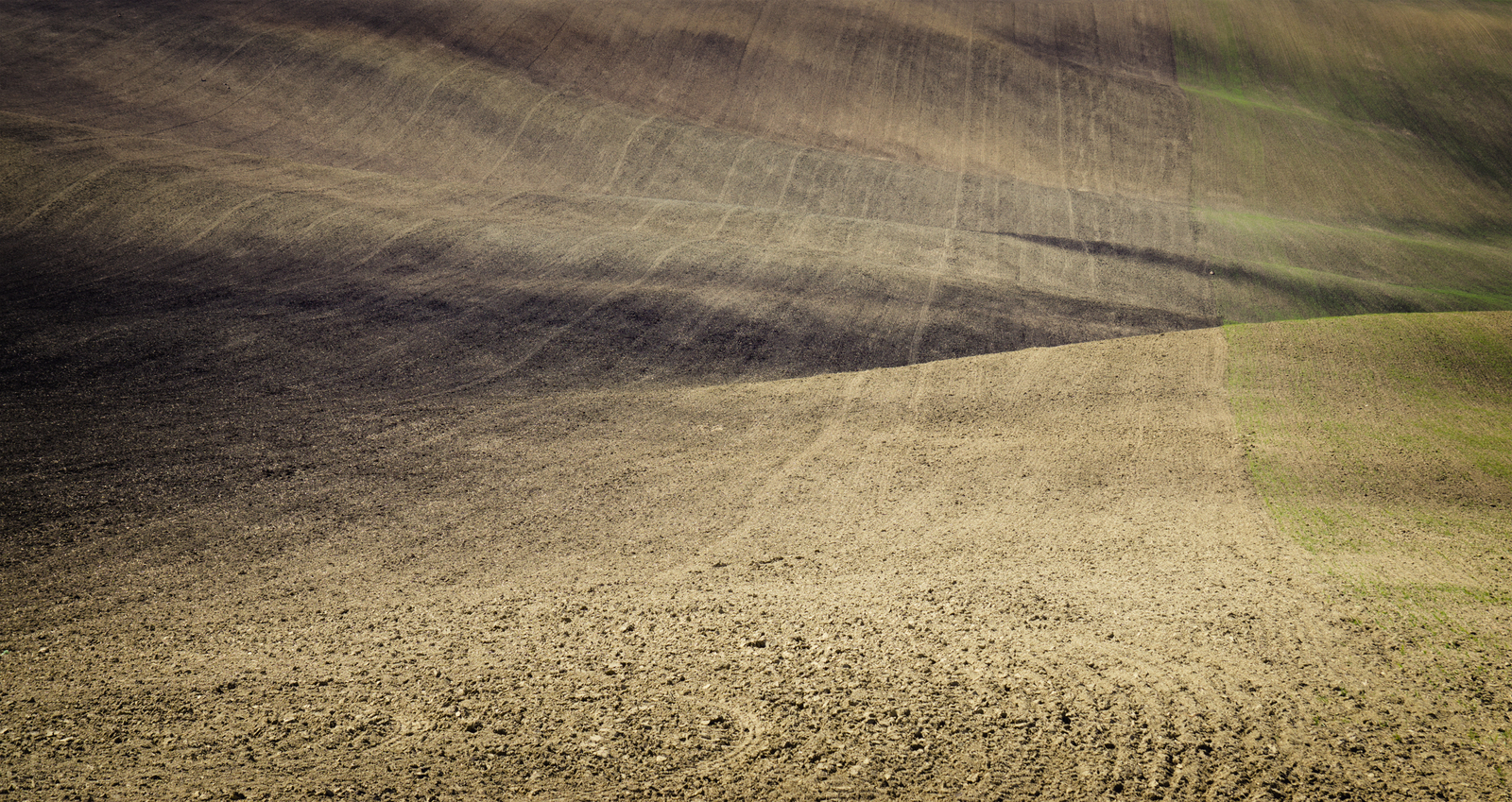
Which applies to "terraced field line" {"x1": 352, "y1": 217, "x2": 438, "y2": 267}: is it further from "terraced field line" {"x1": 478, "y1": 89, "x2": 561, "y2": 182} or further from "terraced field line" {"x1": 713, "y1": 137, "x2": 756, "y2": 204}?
"terraced field line" {"x1": 713, "y1": 137, "x2": 756, "y2": 204}

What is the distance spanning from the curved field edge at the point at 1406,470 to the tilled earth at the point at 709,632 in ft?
1.13

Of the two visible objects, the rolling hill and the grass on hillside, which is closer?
the rolling hill

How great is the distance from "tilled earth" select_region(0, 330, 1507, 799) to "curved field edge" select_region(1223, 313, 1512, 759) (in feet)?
1.13

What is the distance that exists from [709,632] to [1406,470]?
12.1m

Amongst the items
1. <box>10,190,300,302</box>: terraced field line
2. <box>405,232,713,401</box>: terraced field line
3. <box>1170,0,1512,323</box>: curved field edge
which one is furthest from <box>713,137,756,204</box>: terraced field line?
<box>1170,0,1512,323</box>: curved field edge

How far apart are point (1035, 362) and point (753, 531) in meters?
8.91

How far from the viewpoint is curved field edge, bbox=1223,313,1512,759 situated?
8.41 m

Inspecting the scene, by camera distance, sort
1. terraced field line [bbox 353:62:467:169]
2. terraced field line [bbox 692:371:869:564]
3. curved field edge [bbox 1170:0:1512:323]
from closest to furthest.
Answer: terraced field line [bbox 692:371:869:564] < curved field edge [bbox 1170:0:1512:323] < terraced field line [bbox 353:62:467:169]

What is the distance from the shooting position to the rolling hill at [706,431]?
7.35m

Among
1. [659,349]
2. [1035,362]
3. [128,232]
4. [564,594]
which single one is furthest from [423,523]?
[128,232]

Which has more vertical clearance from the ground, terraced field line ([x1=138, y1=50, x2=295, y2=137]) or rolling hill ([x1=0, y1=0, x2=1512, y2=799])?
terraced field line ([x1=138, y1=50, x2=295, y2=137])

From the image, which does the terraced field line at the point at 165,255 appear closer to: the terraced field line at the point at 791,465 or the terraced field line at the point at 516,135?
the terraced field line at the point at 516,135

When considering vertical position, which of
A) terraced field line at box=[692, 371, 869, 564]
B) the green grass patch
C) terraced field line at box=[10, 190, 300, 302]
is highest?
terraced field line at box=[10, 190, 300, 302]

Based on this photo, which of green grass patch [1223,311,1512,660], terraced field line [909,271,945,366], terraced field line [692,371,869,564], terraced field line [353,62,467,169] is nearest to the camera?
green grass patch [1223,311,1512,660]
